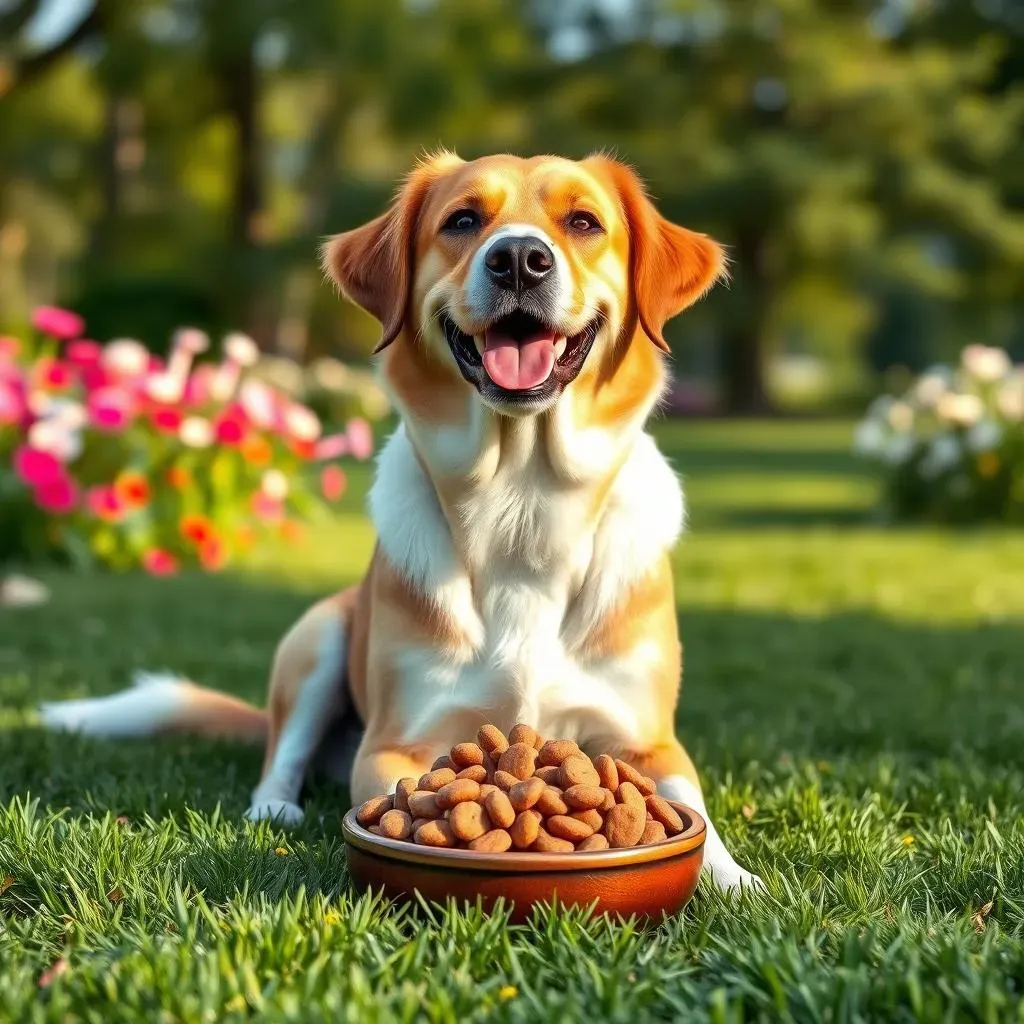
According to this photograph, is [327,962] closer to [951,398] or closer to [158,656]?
[158,656]

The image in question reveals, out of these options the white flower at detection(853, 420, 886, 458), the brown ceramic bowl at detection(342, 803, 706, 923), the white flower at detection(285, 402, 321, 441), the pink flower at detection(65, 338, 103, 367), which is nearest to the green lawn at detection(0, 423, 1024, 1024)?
the brown ceramic bowl at detection(342, 803, 706, 923)

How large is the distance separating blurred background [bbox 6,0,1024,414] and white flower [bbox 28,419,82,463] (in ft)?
46.6

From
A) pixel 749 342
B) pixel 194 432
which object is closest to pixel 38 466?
pixel 194 432

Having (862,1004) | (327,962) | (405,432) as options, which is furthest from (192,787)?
(862,1004)

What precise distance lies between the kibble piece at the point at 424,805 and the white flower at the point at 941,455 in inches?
349

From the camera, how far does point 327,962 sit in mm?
2182

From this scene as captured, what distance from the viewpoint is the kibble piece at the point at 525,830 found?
2.40m

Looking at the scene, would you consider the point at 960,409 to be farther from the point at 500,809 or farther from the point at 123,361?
the point at 500,809

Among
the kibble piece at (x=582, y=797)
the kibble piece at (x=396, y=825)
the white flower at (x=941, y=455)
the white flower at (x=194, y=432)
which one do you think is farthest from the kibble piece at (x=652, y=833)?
the white flower at (x=941, y=455)

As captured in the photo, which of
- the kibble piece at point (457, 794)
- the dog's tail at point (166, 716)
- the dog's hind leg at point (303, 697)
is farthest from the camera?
the dog's tail at point (166, 716)

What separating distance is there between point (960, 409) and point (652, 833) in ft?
28.3

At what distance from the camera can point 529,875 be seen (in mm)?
2373

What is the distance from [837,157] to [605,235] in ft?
76.1

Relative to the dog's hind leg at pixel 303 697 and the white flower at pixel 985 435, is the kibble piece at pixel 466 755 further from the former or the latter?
the white flower at pixel 985 435
